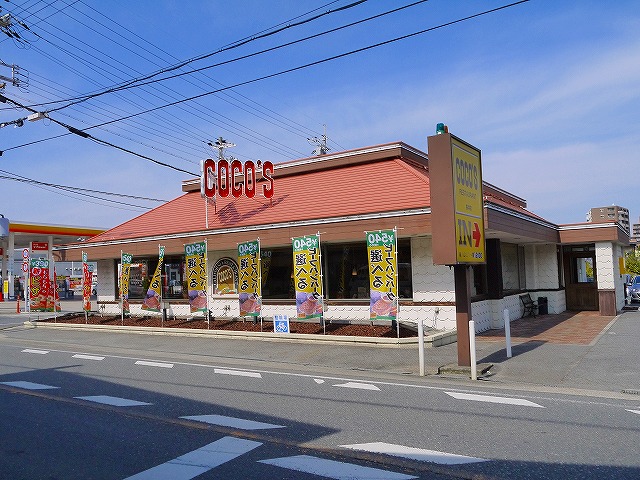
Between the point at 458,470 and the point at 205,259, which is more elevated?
the point at 205,259

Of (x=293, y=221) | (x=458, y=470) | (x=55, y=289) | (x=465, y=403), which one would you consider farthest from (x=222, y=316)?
(x=458, y=470)

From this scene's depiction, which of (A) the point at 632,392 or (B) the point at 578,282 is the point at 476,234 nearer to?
(A) the point at 632,392

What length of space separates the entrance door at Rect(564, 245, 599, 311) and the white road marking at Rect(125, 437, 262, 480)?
68.1 feet

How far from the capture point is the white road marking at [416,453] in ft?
18.4

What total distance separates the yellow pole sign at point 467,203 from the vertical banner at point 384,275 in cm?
292

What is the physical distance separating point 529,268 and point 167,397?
17.5 meters

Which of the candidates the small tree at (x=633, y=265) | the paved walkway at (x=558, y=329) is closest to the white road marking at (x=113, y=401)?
the paved walkway at (x=558, y=329)

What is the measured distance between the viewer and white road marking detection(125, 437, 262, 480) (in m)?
5.25

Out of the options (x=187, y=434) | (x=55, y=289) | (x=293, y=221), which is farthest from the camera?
(x=55, y=289)

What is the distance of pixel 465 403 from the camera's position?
8.31m

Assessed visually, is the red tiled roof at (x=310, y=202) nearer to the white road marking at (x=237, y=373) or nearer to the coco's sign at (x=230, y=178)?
the coco's sign at (x=230, y=178)

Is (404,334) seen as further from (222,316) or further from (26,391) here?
(26,391)

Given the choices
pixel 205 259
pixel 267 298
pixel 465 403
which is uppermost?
pixel 205 259

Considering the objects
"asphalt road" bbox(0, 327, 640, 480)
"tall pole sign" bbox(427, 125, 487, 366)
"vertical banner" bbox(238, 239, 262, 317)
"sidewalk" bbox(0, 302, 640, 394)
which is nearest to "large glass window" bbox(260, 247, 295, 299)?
"vertical banner" bbox(238, 239, 262, 317)
